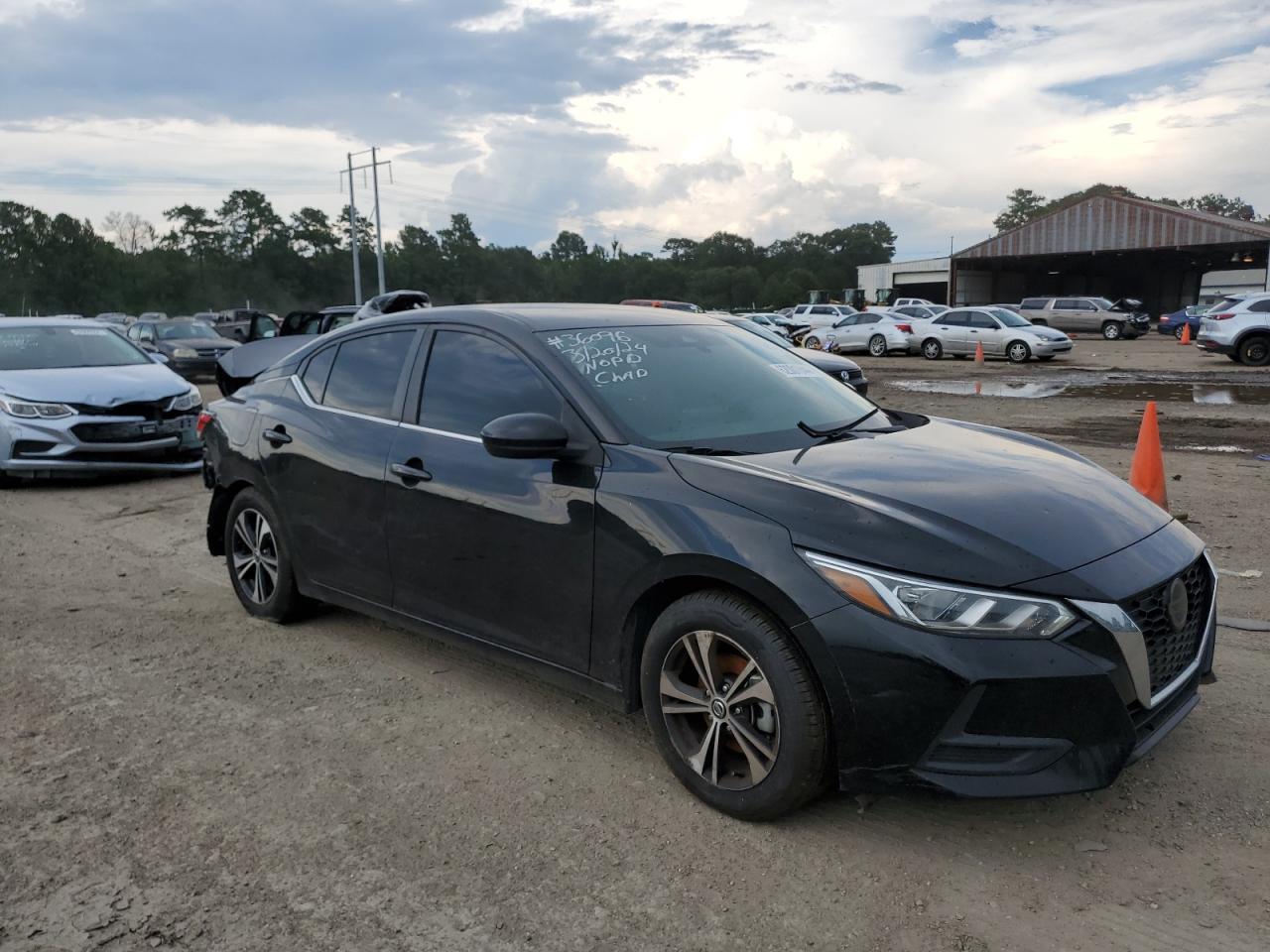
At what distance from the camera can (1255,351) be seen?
24125 millimetres

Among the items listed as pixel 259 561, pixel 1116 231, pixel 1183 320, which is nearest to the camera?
pixel 259 561

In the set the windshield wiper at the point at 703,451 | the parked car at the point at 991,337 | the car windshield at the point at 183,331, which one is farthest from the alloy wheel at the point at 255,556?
the parked car at the point at 991,337

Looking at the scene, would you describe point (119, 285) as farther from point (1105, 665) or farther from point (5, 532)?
point (1105, 665)

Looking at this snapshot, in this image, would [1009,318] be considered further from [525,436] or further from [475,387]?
[525,436]

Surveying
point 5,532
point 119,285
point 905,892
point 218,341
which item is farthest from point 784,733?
point 119,285

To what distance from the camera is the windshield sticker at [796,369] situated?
4.33 meters

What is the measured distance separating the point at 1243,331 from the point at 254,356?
23.4 m

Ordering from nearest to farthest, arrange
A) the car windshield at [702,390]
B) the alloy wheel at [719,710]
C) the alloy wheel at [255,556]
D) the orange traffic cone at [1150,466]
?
the alloy wheel at [719,710], the car windshield at [702,390], the alloy wheel at [255,556], the orange traffic cone at [1150,466]

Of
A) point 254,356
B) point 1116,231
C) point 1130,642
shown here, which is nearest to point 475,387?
point 1130,642

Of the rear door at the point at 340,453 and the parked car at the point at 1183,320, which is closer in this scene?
the rear door at the point at 340,453

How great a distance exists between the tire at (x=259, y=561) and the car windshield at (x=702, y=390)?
1955 mm

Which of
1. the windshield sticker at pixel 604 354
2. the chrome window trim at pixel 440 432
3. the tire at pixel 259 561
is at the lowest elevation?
the tire at pixel 259 561

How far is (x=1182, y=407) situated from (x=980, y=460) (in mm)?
14260

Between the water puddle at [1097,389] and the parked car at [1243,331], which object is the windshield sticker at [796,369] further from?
the parked car at [1243,331]
